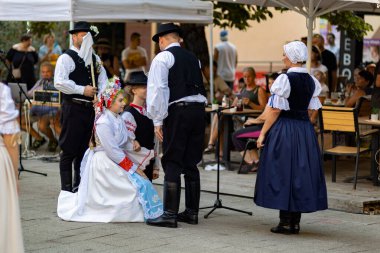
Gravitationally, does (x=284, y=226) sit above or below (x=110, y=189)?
below

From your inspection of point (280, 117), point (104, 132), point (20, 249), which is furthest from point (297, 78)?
point (20, 249)

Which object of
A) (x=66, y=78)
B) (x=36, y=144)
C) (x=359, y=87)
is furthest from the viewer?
(x=36, y=144)

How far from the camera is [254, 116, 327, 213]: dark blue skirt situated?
28.8 ft

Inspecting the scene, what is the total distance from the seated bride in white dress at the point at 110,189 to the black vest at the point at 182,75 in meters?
0.83

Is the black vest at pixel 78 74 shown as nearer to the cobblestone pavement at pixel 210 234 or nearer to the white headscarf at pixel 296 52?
the cobblestone pavement at pixel 210 234

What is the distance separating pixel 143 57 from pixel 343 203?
27.4 ft

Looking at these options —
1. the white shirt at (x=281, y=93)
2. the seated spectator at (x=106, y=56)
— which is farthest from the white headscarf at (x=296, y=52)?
the seated spectator at (x=106, y=56)

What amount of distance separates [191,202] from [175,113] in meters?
0.96

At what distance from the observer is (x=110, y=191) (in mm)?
9391

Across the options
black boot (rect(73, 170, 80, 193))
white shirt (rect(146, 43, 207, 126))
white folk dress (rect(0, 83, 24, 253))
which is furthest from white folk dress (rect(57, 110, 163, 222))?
white folk dress (rect(0, 83, 24, 253))

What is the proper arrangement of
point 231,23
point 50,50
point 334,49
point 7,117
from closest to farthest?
point 7,117, point 231,23, point 50,50, point 334,49

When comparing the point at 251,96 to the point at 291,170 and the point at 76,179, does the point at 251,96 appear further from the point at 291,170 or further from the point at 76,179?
the point at 291,170

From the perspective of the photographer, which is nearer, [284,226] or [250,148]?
[284,226]

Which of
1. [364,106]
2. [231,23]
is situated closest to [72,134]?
[364,106]
